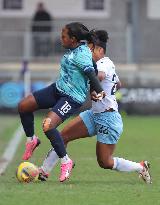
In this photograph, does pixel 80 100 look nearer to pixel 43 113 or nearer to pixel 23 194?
pixel 23 194

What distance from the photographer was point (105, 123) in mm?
11141

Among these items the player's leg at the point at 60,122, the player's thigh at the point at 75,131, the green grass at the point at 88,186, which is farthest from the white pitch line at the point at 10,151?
the player's leg at the point at 60,122

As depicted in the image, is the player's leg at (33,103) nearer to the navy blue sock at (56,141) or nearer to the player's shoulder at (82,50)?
the navy blue sock at (56,141)

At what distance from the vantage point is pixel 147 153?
15.9 m

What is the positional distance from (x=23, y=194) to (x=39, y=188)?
0.54 metres

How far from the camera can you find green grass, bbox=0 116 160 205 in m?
9.46

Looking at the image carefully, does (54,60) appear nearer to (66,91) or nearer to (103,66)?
(103,66)

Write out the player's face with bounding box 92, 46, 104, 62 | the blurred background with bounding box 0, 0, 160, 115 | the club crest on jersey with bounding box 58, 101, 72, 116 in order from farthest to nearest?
the blurred background with bounding box 0, 0, 160, 115
the player's face with bounding box 92, 46, 104, 62
the club crest on jersey with bounding box 58, 101, 72, 116

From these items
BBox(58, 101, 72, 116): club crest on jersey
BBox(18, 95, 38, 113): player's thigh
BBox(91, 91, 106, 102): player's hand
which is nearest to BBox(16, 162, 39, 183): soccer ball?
BBox(18, 95, 38, 113): player's thigh

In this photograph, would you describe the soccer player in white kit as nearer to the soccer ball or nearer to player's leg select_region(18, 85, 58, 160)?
the soccer ball

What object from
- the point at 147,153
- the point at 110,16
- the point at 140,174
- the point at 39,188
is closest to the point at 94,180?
the point at 140,174

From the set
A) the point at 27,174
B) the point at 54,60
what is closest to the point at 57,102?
the point at 27,174

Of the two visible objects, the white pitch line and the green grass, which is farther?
the white pitch line

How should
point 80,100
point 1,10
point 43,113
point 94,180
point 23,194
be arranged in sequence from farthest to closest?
point 1,10
point 43,113
point 94,180
point 80,100
point 23,194
